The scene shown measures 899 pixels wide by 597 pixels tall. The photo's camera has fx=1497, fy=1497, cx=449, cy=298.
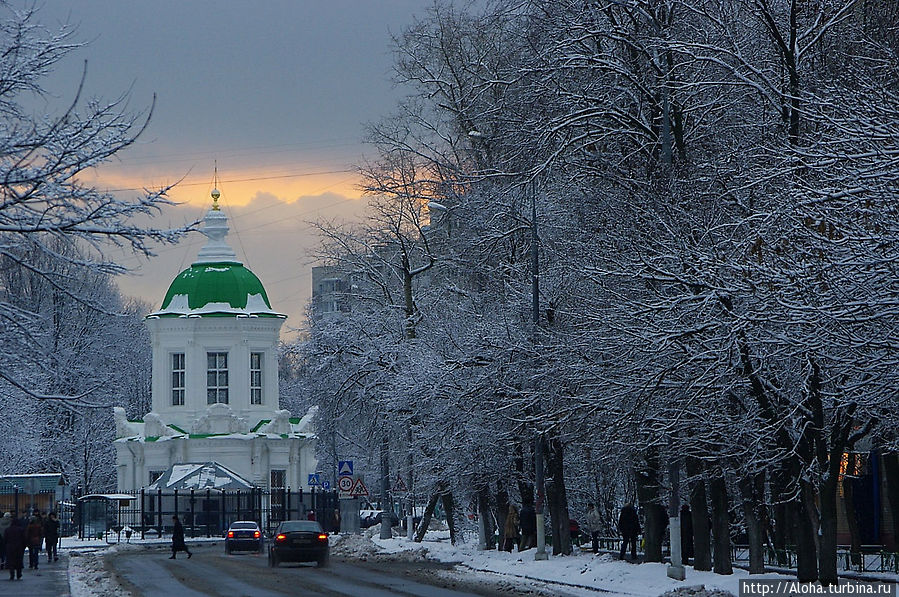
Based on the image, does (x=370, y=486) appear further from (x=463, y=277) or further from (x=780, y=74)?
(x=780, y=74)

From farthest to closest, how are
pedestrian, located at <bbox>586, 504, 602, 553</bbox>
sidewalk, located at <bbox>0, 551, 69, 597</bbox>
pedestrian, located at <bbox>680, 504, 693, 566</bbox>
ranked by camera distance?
pedestrian, located at <bbox>586, 504, 602, 553</bbox> → pedestrian, located at <bbox>680, 504, 693, 566</bbox> → sidewalk, located at <bbox>0, 551, 69, 597</bbox>

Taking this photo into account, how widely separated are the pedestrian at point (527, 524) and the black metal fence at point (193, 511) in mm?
23363

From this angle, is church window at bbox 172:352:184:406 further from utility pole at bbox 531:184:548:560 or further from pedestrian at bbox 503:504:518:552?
utility pole at bbox 531:184:548:560

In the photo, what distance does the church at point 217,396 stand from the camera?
7094cm

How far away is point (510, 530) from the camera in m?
41.1

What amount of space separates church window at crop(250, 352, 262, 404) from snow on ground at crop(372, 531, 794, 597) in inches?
1224

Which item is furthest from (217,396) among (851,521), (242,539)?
(851,521)

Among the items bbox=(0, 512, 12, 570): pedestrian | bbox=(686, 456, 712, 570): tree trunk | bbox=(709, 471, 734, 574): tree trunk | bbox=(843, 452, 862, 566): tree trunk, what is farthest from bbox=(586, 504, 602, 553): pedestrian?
bbox=(0, 512, 12, 570): pedestrian

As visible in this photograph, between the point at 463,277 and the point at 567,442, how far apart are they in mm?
12057

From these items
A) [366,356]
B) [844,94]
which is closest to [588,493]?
[366,356]

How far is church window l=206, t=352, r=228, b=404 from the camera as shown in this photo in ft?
240

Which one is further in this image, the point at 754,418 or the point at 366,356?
the point at 366,356

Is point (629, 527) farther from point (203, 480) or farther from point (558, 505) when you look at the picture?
point (203, 480)

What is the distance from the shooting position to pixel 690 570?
28891mm
